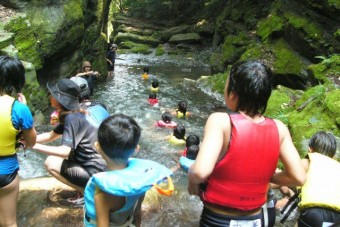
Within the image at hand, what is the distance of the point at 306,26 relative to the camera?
1263 cm

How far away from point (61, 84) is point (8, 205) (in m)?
1.28

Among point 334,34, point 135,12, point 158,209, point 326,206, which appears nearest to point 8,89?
point 158,209

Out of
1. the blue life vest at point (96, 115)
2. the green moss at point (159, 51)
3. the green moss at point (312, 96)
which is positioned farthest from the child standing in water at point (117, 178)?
the green moss at point (159, 51)

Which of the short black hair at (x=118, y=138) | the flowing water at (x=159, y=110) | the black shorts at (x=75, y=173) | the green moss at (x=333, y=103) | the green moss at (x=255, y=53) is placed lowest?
the flowing water at (x=159, y=110)

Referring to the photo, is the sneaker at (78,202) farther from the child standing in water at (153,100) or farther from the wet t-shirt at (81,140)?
the child standing in water at (153,100)

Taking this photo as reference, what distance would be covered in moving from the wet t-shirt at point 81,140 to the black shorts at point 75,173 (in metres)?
0.04

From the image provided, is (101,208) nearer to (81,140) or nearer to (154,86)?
(81,140)

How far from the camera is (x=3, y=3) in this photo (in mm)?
9492

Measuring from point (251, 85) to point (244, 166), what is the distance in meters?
0.51

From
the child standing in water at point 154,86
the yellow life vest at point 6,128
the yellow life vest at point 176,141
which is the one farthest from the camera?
the child standing in water at point 154,86

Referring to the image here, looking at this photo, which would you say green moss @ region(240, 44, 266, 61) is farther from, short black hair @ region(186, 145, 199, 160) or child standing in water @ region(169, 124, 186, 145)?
short black hair @ region(186, 145, 199, 160)

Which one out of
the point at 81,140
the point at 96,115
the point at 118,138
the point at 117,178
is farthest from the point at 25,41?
the point at 117,178

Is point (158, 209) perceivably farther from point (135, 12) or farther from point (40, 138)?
point (135, 12)

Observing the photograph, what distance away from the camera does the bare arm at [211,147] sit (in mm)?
2090
